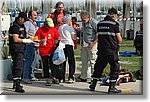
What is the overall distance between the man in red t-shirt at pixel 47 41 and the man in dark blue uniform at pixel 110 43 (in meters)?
1.00

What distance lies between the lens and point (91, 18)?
735 centimetres

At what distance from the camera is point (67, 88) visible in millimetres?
7012

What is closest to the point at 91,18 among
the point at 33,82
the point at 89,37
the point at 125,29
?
the point at 89,37

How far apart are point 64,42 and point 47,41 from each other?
0.39 m

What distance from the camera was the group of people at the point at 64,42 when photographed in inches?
251

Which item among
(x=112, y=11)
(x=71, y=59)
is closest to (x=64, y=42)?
(x=71, y=59)

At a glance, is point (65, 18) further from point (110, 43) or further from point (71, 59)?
point (110, 43)

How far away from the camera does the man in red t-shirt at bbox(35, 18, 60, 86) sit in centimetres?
704

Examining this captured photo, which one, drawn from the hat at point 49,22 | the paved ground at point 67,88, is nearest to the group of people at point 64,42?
the hat at point 49,22

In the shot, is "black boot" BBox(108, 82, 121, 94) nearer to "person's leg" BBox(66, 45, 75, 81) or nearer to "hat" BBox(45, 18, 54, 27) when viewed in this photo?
"person's leg" BBox(66, 45, 75, 81)

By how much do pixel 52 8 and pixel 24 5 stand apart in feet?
2.51

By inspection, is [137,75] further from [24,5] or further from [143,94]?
[24,5]

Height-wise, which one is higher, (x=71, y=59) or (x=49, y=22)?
(x=49, y=22)

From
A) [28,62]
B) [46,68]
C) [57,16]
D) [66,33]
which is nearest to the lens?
[46,68]
